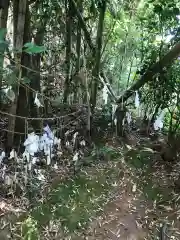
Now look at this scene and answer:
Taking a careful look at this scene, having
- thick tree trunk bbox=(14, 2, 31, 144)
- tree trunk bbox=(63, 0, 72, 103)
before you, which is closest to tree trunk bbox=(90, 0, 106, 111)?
tree trunk bbox=(63, 0, 72, 103)

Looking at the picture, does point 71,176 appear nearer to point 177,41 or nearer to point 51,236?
point 51,236

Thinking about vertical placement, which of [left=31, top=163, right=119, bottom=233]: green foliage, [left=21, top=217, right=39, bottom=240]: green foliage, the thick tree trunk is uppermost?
the thick tree trunk

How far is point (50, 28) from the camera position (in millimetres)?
3852

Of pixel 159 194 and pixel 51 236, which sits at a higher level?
pixel 159 194

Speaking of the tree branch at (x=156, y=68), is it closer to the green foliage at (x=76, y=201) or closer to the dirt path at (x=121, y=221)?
the green foliage at (x=76, y=201)

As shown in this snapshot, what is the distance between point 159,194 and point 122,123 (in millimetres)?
1080

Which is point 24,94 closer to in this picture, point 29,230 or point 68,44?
point 68,44

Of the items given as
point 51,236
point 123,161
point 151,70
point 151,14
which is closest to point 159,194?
point 123,161

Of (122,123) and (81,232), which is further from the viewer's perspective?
(122,123)

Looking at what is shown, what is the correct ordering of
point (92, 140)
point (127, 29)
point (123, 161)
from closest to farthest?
1. point (123, 161)
2. point (92, 140)
3. point (127, 29)

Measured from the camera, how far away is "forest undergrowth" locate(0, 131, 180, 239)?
9.02ft

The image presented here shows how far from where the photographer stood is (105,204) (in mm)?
3068

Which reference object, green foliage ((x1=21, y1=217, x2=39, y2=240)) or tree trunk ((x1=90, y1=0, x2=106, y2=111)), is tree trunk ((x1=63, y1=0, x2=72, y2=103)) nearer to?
tree trunk ((x1=90, y1=0, x2=106, y2=111))

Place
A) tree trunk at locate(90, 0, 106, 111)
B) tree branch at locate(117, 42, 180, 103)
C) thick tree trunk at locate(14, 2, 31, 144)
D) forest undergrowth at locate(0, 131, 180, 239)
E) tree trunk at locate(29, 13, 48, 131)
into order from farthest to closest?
tree trunk at locate(90, 0, 106, 111), tree branch at locate(117, 42, 180, 103), tree trunk at locate(29, 13, 48, 131), thick tree trunk at locate(14, 2, 31, 144), forest undergrowth at locate(0, 131, 180, 239)
